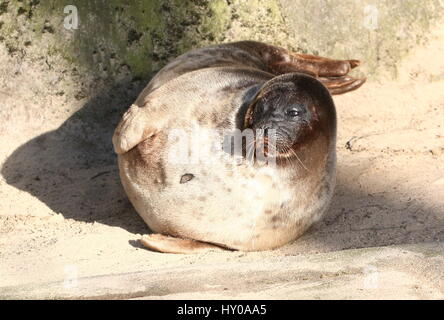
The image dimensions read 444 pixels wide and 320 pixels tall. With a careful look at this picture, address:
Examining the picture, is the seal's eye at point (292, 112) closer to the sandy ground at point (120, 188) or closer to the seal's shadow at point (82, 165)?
the sandy ground at point (120, 188)

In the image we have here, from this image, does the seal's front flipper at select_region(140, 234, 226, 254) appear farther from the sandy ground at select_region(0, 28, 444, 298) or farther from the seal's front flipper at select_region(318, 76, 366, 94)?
the seal's front flipper at select_region(318, 76, 366, 94)

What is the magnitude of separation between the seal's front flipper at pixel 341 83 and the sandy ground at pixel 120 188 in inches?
4.5

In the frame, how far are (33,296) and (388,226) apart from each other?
76.2 inches

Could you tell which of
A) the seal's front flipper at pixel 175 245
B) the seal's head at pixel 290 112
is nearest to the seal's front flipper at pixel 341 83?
the seal's head at pixel 290 112

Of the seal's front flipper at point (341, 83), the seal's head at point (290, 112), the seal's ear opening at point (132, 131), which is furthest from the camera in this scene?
the seal's front flipper at point (341, 83)

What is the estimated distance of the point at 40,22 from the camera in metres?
5.93

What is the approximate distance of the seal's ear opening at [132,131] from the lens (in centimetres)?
465

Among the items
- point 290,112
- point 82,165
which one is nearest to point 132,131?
point 290,112

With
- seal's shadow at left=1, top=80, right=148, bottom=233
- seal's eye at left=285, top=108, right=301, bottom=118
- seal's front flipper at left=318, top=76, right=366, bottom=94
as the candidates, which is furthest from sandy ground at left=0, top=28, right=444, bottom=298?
seal's eye at left=285, top=108, right=301, bottom=118

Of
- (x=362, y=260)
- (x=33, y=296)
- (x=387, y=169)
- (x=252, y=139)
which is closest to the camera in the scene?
(x=33, y=296)

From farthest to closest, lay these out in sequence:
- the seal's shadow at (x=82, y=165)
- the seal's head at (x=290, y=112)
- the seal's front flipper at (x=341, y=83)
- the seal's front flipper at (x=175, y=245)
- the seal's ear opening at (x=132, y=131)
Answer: the seal's front flipper at (x=341, y=83) → the seal's shadow at (x=82, y=165) → the seal's ear opening at (x=132, y=131) → the seal's front flipper at (x=175, y=245) → the seal's head at (x=290, y=112)
